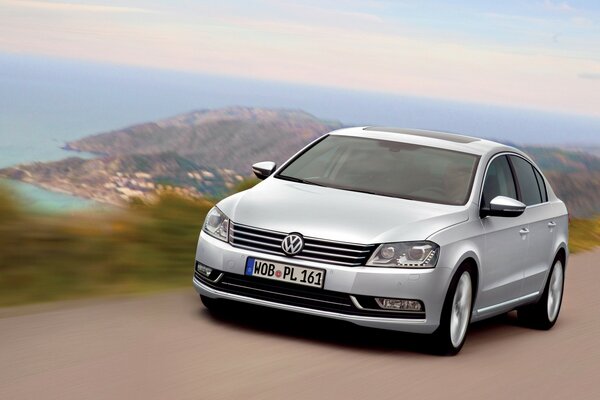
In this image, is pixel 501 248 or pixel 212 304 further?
pixel 501 248

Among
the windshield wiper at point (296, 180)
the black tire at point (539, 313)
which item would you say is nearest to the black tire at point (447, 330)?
the windshield wiper at point (296, 180)

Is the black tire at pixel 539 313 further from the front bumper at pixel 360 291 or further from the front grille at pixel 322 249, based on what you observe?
the front grille at pixel 322 249

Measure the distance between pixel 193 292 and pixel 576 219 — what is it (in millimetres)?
12811

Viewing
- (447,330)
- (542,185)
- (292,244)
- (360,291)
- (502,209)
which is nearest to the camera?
(360,291)

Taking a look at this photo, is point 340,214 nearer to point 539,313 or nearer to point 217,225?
point 217,225

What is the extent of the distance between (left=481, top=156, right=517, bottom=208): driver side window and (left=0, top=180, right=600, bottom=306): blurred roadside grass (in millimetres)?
2677

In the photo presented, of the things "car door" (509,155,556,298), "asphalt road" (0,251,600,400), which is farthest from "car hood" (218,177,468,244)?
"car door" (509,155,556,298)

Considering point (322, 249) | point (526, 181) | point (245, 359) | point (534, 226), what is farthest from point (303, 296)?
point (526, 181)

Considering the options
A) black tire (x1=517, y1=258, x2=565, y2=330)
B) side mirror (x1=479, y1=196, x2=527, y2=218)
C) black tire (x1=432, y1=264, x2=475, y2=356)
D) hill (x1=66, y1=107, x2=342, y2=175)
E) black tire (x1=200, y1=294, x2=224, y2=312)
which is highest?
side mirror (x1=479, y1=196, x2=527, y2=218)

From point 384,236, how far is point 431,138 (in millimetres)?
2191

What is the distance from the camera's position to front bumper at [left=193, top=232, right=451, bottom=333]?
8125mm

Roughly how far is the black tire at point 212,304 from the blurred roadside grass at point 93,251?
1.14 metres

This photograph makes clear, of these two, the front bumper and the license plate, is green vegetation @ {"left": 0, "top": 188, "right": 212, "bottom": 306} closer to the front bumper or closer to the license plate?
the front bumper

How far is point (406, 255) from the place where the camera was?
27.0ft
